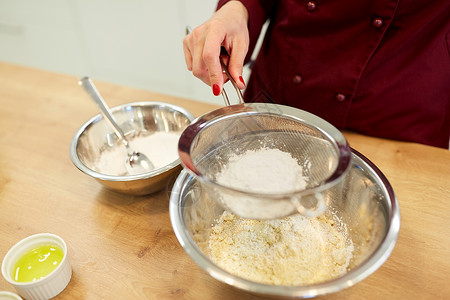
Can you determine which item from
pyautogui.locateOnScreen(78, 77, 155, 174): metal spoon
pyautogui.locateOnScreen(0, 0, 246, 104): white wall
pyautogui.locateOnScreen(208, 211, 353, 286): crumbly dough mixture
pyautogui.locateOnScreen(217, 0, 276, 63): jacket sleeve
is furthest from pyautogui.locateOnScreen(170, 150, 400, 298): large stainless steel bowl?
pyautogui.locateOnScreen(0, 0, 246, 104): white wall

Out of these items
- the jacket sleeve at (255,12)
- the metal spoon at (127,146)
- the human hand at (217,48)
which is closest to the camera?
the human hand at (217,48)

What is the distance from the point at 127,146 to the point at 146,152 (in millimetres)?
49

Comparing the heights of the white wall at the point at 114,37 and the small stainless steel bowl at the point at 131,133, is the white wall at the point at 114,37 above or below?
below

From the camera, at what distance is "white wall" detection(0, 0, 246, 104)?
2129 mm

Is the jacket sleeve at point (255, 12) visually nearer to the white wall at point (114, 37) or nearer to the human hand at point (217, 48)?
the human hand at point (217, 48)

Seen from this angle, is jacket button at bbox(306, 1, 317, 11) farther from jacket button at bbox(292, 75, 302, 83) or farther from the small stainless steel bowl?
the small stainless steel bowl

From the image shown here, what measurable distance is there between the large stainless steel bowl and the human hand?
236 millimetres

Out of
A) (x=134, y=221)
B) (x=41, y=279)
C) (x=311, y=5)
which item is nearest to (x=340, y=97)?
(x=311, y=5)

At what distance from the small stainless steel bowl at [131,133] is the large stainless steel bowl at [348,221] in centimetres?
11

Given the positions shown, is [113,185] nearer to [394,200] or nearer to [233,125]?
[233,125]

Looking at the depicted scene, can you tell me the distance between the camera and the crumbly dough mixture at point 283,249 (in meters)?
0.63

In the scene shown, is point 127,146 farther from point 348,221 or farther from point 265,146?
point 348,221

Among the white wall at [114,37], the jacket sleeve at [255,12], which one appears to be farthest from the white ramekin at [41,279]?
the white wall at [114,37]

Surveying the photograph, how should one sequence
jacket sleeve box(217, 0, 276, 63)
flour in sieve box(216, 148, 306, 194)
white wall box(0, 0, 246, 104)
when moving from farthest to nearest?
white wall box(0, 0, 246, 104) < jacket sleeve box(217, 0, 276, 63) < flour in sieve box(216, 148, 306, 194)
